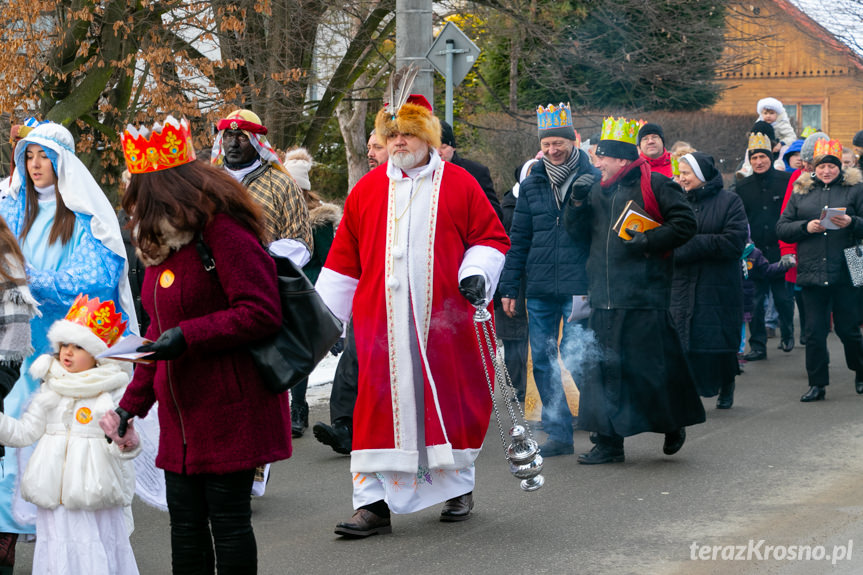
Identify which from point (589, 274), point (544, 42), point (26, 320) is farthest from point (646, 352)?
point (544, 42)

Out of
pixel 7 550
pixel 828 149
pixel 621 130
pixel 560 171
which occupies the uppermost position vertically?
pixel 621 130

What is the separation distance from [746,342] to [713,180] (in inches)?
182

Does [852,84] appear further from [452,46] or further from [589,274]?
[589,274]

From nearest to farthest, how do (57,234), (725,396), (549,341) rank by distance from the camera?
(57,234), (549,341), (725,396)

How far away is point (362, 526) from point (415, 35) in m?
6.11

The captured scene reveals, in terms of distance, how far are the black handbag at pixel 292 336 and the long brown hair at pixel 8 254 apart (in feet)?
3.76

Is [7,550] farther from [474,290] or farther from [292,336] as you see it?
[474,290]

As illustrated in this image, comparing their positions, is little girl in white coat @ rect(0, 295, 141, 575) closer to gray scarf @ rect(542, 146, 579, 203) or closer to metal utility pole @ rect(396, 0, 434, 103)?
gray scarf @ rect(542, 146, 579, 203)

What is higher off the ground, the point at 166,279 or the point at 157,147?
the point at 157,147

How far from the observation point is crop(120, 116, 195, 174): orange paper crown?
416 cm

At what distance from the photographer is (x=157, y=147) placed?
418 cm

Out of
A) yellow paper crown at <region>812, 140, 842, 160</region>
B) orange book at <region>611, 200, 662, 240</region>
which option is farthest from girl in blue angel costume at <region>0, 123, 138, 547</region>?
yellow paper crown at <region>812, 140, 842, 160</region>

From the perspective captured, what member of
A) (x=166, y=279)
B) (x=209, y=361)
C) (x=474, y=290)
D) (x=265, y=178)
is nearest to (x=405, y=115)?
(x=474, y=290)

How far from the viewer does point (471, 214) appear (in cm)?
613
